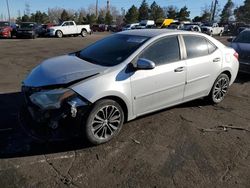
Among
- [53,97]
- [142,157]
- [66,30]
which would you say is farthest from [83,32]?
[142,157]

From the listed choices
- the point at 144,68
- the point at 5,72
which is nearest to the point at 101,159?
the point at 144,68

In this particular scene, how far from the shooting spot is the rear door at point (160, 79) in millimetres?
4358

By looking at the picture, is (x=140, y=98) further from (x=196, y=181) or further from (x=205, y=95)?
(x=205, y=95)

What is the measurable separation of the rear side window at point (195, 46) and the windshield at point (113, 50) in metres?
0.95

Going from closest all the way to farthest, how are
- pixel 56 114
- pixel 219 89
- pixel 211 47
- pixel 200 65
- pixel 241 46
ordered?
pixel 56 114 → pixel 200 65 → pixel 211 47 → pixel 219 89 → pixel 241 46

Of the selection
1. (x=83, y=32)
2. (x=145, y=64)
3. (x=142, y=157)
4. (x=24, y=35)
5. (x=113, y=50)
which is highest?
(x=113, y=50)

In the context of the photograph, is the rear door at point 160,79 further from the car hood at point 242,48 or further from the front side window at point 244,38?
the front side window at point 244,38

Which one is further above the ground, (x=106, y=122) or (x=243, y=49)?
(x=243, y=49)

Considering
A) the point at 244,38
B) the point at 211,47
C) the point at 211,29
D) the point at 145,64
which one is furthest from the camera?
the point at 211,29

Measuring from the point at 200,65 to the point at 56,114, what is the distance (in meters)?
2.95

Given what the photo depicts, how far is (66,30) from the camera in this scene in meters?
29.2

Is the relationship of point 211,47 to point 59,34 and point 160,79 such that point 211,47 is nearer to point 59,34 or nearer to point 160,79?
point 160,79

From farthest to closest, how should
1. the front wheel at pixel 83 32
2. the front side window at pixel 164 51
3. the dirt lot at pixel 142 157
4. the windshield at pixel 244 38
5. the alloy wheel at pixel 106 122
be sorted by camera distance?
1. the front wheel at pixel 83 32
2. the windshield at pixel 244 38
3. the front side window at pixel 164 51
4. the alloy wheel at pixel 106 122
5. the dirt lot at pixel 142 157

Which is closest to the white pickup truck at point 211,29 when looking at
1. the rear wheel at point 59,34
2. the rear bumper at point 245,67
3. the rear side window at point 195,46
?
the rear wheel at point 59,34
